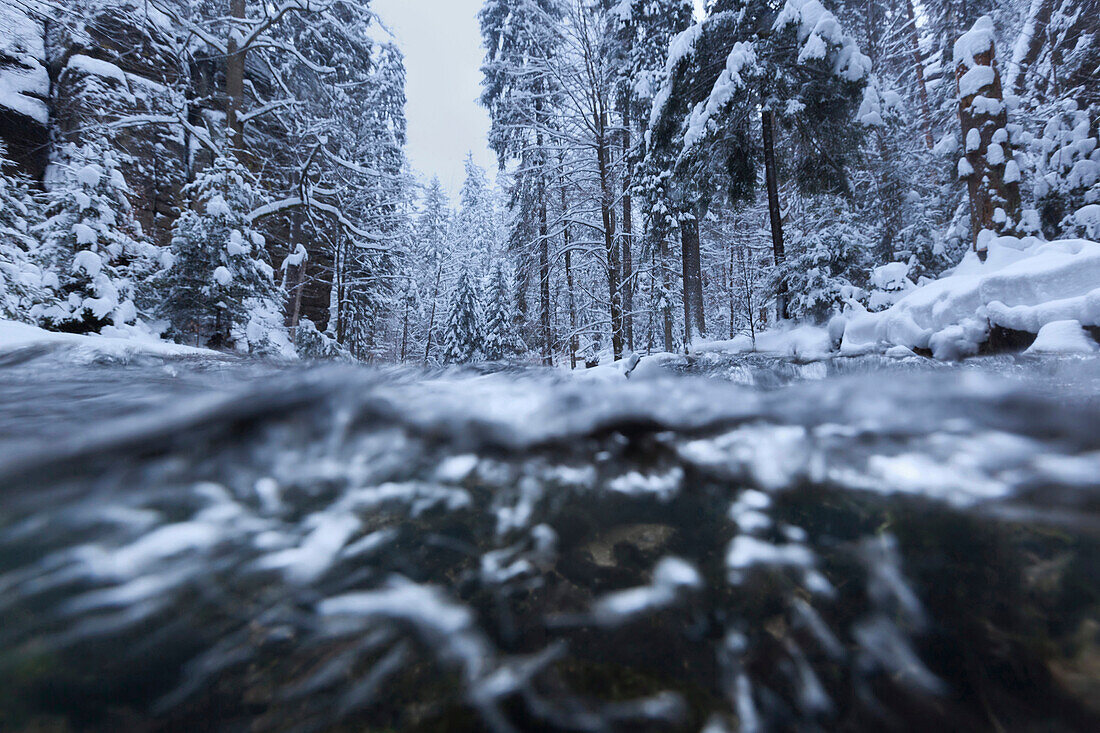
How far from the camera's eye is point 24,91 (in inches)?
354

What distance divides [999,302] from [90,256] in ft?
33.7

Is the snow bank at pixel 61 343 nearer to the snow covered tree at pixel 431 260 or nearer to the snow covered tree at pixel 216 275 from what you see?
the snow covered tree at pixel 216 275

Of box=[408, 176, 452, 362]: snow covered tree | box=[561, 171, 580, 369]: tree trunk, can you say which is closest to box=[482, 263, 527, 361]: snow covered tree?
box=[561, 171, 580, 369]: tree trunk

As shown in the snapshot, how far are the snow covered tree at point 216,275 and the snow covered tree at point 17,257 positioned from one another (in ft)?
4.24

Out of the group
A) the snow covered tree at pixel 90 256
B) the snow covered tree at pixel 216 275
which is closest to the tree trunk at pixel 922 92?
the snow covered tree at pixel 216 275

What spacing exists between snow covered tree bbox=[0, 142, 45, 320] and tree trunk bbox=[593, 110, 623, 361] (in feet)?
29.4

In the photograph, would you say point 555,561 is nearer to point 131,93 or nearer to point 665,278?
point 665,278

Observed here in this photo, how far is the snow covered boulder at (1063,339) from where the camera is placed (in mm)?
2928

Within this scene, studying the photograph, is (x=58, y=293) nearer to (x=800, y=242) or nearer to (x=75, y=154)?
(x=75, y=154)

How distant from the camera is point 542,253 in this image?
40.7 ft

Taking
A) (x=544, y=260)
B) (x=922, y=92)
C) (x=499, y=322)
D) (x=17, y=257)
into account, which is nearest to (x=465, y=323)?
(x=499, y=322)

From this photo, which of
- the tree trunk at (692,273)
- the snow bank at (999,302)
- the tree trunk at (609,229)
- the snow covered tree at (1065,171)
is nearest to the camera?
the snow bank at (999,302)

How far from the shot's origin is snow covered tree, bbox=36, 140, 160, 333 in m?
5.55

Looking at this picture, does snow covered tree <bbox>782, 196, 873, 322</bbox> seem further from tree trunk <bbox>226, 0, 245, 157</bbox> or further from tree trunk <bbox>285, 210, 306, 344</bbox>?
tree trunk <bbox>285, 210, 306, 344</bbox>
